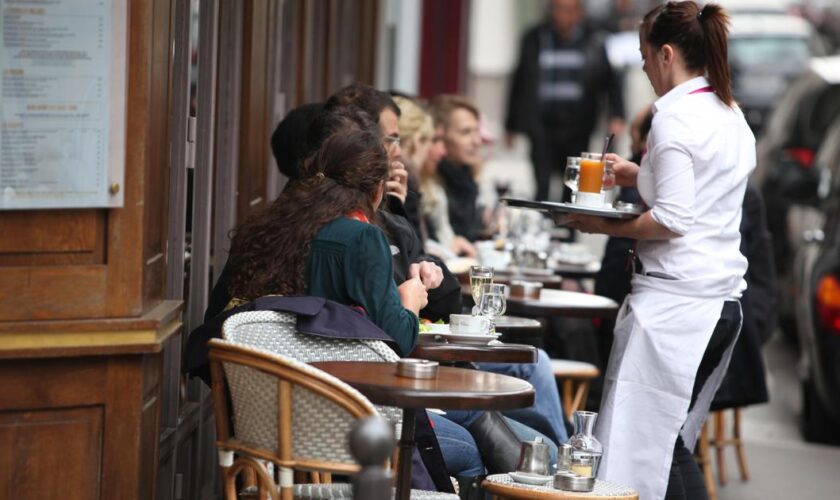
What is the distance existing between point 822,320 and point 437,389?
17.3 ft

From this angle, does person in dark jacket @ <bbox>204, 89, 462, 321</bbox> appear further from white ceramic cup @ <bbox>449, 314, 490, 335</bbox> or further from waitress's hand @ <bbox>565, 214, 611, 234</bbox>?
waitress's hand @ <bbox>565, 214, 611, 234</bbox>

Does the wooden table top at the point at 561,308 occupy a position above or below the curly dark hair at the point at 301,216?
below

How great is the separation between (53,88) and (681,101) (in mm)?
2197

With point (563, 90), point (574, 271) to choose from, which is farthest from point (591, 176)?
point (563, 90)

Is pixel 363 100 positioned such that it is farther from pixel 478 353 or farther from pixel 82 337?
pixel 82 337

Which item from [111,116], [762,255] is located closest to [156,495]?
[111,116]

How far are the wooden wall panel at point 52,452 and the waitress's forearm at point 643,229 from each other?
1.96 m

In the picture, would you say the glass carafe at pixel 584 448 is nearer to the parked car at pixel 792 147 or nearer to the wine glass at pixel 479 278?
the wine glass at pixel 479 278

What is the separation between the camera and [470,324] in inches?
202

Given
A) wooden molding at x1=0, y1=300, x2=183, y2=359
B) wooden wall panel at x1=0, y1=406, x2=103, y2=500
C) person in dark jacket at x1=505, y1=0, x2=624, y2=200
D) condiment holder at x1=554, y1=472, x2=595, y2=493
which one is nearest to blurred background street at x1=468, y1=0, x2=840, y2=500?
person in dark jacket at x1=505, y1=0, x2=624, y2=200

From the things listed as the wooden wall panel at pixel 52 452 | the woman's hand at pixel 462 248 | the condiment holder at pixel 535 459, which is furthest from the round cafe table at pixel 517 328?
the woman's hand at pixel 462 248

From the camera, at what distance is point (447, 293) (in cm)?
571

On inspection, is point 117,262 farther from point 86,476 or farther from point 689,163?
point 689,163

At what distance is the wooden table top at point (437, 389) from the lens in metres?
3.88
